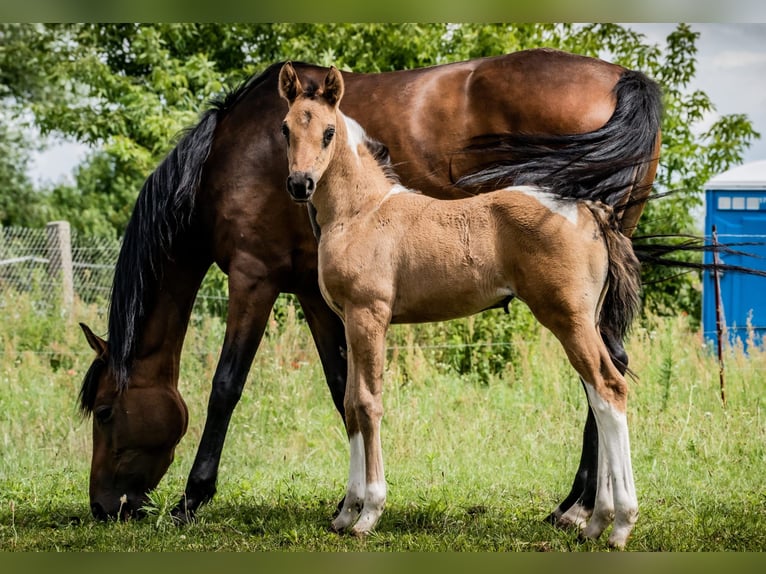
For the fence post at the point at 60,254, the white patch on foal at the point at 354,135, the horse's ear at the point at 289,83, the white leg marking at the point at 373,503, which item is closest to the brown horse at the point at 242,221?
the white patch on foal at the point at 354,135

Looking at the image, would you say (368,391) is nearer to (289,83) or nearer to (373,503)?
(373,503)

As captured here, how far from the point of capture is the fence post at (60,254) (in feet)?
37.6

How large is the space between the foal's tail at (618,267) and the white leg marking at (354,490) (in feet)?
4.68

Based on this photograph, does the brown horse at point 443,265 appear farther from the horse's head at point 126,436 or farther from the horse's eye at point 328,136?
the horse's head at point 126,436

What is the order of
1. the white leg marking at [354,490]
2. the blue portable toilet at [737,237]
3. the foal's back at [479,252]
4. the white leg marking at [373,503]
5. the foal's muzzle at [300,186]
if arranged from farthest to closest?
the blue portable toilet at [737,237]
the white leg marking at [354,490]
the white leg marking at [373,503]
the foal's back at [479,252]
the foal's muzzle at [300,186]

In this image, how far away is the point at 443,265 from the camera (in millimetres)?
4270

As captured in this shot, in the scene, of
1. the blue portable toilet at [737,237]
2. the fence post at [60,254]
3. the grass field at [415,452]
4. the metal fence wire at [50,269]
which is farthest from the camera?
the metal fence wire at [50,269]

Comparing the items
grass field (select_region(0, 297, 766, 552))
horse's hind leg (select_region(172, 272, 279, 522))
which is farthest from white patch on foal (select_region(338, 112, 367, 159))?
grass field (select_region(0, 297, 766, 552))

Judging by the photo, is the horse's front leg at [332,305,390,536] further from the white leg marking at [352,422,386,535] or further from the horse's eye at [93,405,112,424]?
the horse's eye at [93,405,112,424]

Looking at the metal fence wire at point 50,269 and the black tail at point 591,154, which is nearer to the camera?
the black tail at point 591,154

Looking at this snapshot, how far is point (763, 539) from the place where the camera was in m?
4.53

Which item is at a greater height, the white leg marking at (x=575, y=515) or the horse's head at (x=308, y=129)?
the horse's head at (x=308, y=129)

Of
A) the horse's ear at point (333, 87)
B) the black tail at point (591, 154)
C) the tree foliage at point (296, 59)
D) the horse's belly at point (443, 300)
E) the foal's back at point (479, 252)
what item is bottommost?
the horse's belly at point (443, 300)

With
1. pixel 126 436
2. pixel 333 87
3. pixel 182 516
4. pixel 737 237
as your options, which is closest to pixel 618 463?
pixel 333 87
